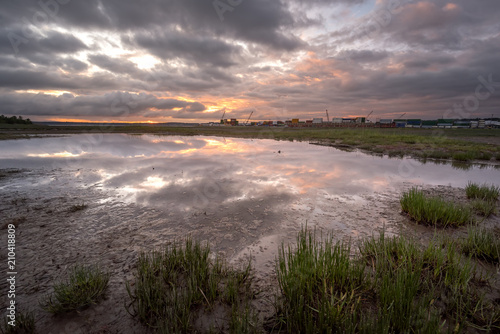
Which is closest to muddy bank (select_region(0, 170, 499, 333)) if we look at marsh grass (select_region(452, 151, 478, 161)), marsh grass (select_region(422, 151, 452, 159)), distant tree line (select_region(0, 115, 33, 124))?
marsh grass (select_region(452, 151, 478, 161))

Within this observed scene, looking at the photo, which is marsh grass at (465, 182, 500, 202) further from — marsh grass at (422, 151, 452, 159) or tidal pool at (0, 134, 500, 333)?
marsh grass at (422, 151, 452, 159)

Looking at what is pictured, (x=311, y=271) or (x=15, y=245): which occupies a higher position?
A: (x=311, y=271)

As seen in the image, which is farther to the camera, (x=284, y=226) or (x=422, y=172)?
(x=422, y=172)

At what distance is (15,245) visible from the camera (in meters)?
4.78

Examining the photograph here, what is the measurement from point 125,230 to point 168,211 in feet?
4.55

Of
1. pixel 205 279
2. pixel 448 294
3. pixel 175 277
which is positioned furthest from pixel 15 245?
pixel 448 294

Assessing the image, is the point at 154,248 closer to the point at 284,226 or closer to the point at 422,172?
the point at 284,226

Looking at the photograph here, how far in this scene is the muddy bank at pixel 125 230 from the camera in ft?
10.9

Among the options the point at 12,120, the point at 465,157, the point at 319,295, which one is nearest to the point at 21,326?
the point at 319,295

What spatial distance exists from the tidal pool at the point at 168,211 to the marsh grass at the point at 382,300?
1.99 ft

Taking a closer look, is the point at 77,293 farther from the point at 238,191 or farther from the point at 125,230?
the point at 238,191

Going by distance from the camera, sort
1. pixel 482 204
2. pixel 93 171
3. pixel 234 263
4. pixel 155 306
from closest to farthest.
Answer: pixel 155 306, pixel 234 263, pixel 482 204, pixel 93 171

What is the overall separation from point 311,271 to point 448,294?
1974 mm

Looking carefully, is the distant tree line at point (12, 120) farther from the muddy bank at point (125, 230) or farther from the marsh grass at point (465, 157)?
the marsh grass at point (465, 157)
